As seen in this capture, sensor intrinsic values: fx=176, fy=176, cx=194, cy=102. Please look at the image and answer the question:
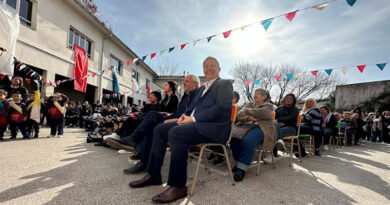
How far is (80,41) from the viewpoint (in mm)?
9539

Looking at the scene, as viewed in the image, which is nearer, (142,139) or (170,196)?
(170,196)

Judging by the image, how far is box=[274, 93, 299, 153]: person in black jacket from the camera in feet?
10.8

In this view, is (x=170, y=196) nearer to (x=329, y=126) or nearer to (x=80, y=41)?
(x=329, y=126)

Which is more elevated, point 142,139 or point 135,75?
point 135,75

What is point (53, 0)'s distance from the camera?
7.64 m

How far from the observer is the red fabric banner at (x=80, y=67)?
351 inches

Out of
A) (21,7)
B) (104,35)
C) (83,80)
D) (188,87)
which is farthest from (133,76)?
(188,87)

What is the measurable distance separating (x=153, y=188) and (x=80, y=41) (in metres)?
10.5

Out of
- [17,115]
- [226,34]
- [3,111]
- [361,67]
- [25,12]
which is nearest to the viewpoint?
[3,111]

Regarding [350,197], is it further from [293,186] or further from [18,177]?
[18,177]

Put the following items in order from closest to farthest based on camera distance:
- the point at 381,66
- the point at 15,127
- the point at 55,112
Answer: the point at 15,127, the point at 55,112, the point at 381,66

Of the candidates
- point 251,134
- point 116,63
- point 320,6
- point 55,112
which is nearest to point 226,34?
point 320,6

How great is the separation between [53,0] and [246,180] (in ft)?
33.6

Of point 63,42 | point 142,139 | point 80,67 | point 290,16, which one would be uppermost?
point 63,42
